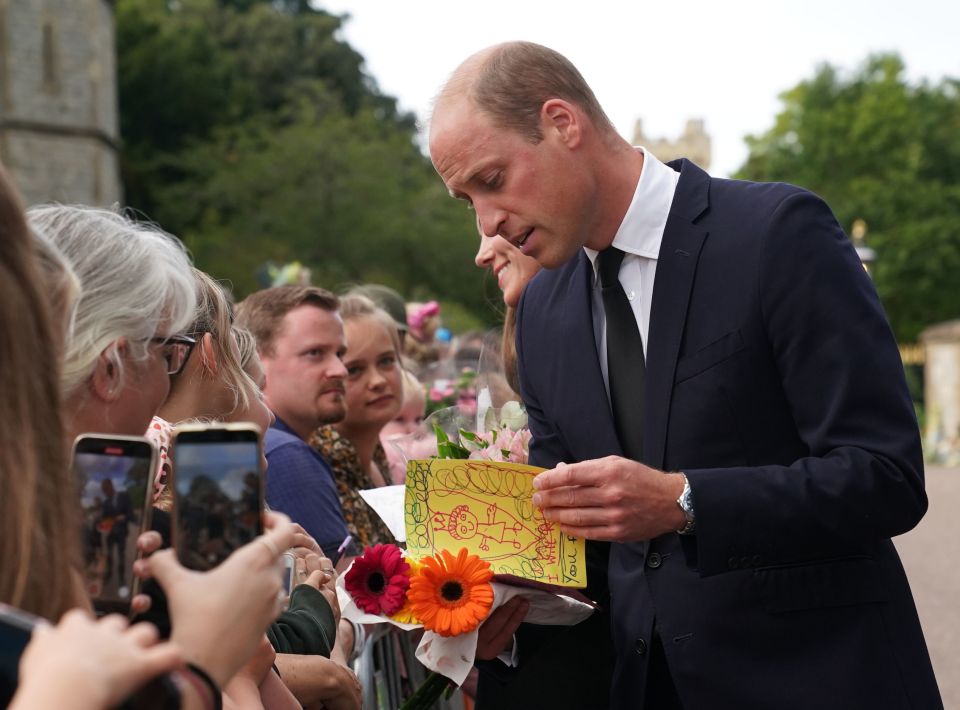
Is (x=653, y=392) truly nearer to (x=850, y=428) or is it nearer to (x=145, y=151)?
(x=850, y=428)

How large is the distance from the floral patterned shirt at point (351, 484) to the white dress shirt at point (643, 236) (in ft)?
6.12

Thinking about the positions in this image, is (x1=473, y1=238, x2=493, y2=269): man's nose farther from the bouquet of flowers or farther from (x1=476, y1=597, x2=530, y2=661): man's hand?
(x1=476, y1=597, x2=530, y2=661): man's hand

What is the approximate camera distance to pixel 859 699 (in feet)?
8.41

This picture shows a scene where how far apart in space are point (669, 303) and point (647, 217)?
0.86ft

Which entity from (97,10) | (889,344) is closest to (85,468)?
(889,344)

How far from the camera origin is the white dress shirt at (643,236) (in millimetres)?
2912

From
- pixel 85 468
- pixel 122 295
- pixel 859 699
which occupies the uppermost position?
pixel 122 295

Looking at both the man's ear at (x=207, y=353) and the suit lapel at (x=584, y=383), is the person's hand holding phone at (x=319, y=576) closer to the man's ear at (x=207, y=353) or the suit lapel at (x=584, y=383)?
the man's ear at (x=207, y=353)

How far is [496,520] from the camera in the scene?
2840mm

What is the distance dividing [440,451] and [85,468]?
1.70 metres

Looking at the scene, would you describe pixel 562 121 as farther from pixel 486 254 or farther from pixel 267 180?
pixel 267 180

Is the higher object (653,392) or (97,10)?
(97,10)

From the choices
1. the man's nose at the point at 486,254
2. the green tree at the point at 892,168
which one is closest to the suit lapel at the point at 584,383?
the man's nose at the point at 486,254

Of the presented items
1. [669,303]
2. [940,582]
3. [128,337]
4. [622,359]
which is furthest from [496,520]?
[940,582]
